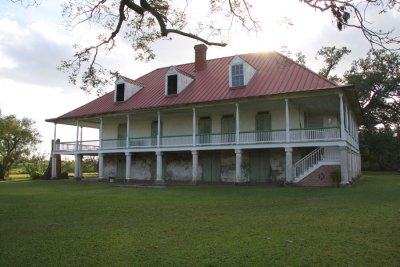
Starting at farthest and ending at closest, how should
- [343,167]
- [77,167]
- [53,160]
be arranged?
[53,160] → [77,167] → [343,167]

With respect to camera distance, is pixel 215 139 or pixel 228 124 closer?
pixel 215 139

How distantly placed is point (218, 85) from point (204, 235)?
59.5 feet

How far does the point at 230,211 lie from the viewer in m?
10.4

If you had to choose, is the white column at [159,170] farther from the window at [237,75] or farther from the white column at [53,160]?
the white column at [53,160]

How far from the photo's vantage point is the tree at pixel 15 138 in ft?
145

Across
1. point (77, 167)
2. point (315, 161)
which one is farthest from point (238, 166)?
point (77, 167)

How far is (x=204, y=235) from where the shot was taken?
23.6ft

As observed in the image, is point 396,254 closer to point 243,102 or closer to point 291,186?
point 291,186

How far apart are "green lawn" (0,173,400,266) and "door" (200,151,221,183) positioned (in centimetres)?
1308

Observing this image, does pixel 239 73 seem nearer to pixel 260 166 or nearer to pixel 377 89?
pixel 260 166

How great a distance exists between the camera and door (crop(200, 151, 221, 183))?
2477 cm

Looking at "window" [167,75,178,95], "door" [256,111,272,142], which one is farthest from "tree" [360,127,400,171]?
"window" [167,75,178,95]

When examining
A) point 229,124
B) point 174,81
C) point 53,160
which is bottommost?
point 53,160

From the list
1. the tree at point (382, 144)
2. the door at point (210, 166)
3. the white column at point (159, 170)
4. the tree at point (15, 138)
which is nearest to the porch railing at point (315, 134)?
the door at point (210, 166)
